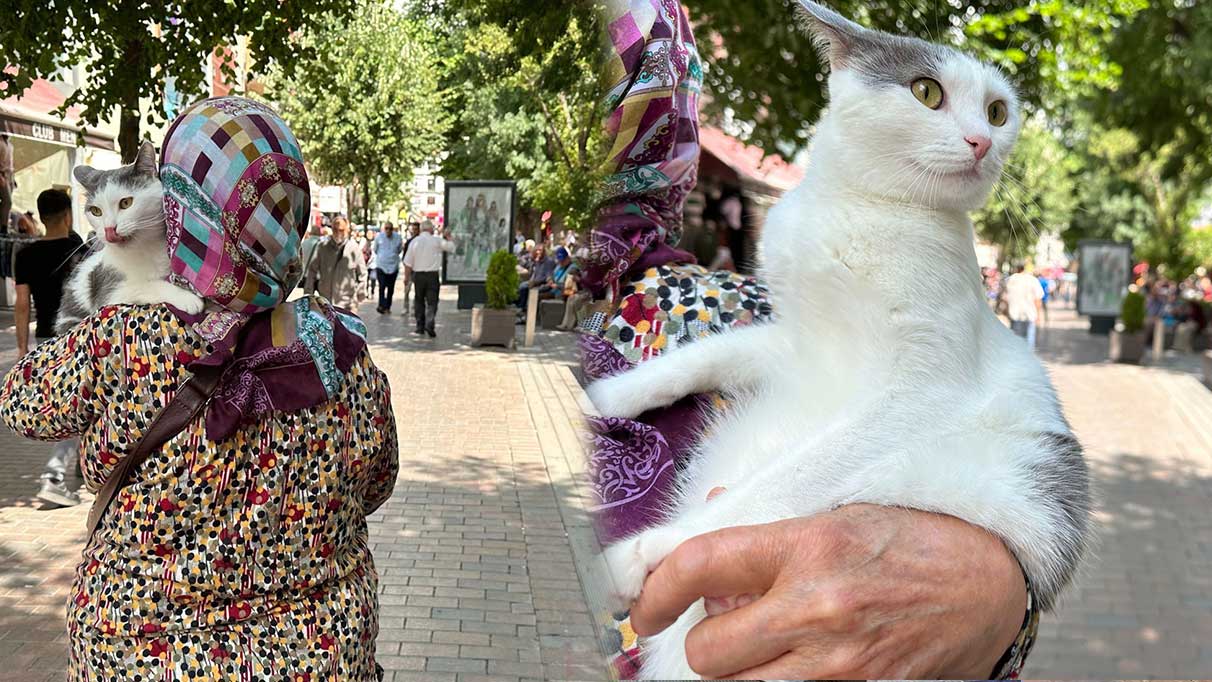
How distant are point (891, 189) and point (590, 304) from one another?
358mm

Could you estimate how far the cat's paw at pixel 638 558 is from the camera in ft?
2.46

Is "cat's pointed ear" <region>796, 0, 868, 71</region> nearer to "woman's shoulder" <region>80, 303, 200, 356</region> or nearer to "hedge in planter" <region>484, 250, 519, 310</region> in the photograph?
"hedge in planter" <region>484, 250, 519, 310</region>

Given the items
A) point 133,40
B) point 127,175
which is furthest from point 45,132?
point 127,175

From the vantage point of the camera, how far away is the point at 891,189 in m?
0.77

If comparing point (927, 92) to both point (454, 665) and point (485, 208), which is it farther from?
point (454, 665)

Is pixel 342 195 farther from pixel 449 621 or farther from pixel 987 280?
pixel 987 280

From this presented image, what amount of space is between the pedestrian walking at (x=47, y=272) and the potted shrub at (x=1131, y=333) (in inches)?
600

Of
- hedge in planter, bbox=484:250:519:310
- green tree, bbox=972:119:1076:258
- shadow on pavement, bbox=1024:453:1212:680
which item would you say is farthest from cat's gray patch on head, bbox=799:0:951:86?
shadow on pavement, bbox=1024:453:1212:680

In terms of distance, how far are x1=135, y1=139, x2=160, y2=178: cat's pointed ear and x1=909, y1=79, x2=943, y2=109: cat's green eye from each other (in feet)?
8.71

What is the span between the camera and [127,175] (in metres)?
2.91

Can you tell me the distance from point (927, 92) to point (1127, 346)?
17.3 metres

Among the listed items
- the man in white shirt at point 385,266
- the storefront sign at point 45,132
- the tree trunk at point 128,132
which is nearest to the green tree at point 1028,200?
the tree trunk at point 128,132

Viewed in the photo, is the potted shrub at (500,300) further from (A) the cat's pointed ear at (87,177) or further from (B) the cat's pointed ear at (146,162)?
(A) the cat's pointed ear at (87,177)

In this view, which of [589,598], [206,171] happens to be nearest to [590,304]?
[589,598]
